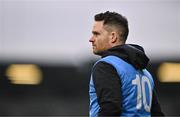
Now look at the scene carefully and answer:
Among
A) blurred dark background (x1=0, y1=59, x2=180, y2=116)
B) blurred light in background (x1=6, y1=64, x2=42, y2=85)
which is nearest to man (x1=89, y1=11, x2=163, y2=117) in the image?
blurred dark background (x1=0, y1=59, x2=180, y2=116)

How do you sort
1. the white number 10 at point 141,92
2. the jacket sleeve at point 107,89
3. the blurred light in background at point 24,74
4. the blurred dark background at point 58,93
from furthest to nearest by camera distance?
the blurred light in background at point 24,74 < the blurred dark background at point 58,93 < the white number 10 at point 141,92 < the jacket sleeve at point 107,89

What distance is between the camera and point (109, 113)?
197 cm

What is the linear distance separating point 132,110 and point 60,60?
5.56 meters

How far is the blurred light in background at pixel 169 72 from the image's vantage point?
24.1 feet

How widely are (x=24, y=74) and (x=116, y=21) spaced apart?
18.5 ft

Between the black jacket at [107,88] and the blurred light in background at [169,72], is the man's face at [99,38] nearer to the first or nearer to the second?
the black jacket at [107,88]

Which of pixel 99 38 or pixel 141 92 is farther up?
pixel 99 38

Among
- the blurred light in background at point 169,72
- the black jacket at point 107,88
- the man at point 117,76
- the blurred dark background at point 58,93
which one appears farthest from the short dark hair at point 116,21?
the blurred light in background at point 169,72

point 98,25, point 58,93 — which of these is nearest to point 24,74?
point 58,93

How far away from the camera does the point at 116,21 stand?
Result: 7.00 ft

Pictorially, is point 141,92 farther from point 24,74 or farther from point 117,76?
point 24,74

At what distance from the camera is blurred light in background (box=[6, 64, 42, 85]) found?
7281 millimetres

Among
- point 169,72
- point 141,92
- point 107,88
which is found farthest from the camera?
point 169,72

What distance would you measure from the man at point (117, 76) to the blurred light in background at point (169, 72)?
517 centimetres
